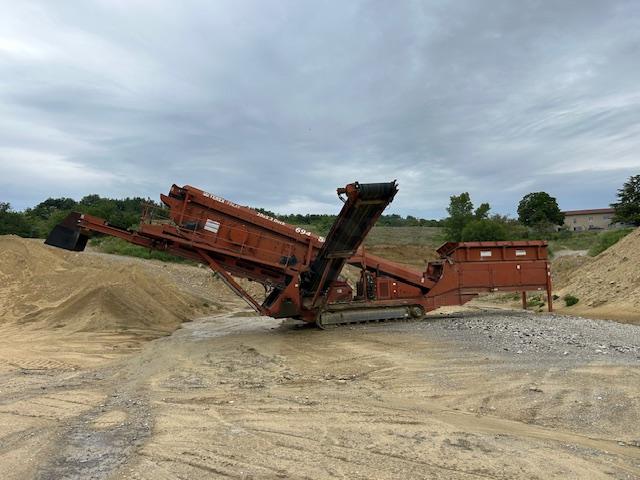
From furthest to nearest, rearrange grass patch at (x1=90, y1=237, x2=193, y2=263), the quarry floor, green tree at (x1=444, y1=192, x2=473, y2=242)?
green tree at (x1=444, y1=192, x2=473, y2=242) < grass patch at (x1=90, y1=237, x2=193, y2=263) < the quarry floor

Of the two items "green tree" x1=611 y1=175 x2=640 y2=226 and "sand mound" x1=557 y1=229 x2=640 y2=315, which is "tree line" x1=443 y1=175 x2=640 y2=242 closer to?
"green tree" x1=611 y1=175 x2=640 y2=226

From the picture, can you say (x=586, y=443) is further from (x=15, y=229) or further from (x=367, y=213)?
(x=15, y=229)

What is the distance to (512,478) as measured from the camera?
148 inches

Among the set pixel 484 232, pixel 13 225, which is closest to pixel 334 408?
pixel 13 225

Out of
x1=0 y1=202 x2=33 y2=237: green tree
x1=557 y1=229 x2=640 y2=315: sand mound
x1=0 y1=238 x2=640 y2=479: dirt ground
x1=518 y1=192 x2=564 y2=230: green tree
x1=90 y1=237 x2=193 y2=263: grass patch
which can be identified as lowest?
x1=0 y1=238 x2=640 y2=479: dirt ground

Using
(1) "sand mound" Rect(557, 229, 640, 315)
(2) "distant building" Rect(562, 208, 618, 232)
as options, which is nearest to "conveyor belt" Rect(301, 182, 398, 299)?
(1) "sand mound" Rect(557, 229, 640, 315)

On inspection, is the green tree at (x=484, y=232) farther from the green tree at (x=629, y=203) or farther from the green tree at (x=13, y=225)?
the green tree at (x=13, y=225)

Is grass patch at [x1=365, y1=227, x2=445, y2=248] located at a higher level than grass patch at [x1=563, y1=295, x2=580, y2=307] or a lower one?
higher

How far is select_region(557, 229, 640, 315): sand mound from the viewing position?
18.0 metres

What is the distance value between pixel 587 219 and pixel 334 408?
3799 inches

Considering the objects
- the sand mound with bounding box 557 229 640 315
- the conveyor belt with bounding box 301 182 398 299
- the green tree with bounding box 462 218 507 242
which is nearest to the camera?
the conveyor belt with bounding box 301 182 398 299

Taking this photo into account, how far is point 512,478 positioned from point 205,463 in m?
2.49

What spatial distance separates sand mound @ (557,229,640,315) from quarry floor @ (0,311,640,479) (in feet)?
29.3

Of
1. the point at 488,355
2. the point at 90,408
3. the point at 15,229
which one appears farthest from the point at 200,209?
the point at 15,229
